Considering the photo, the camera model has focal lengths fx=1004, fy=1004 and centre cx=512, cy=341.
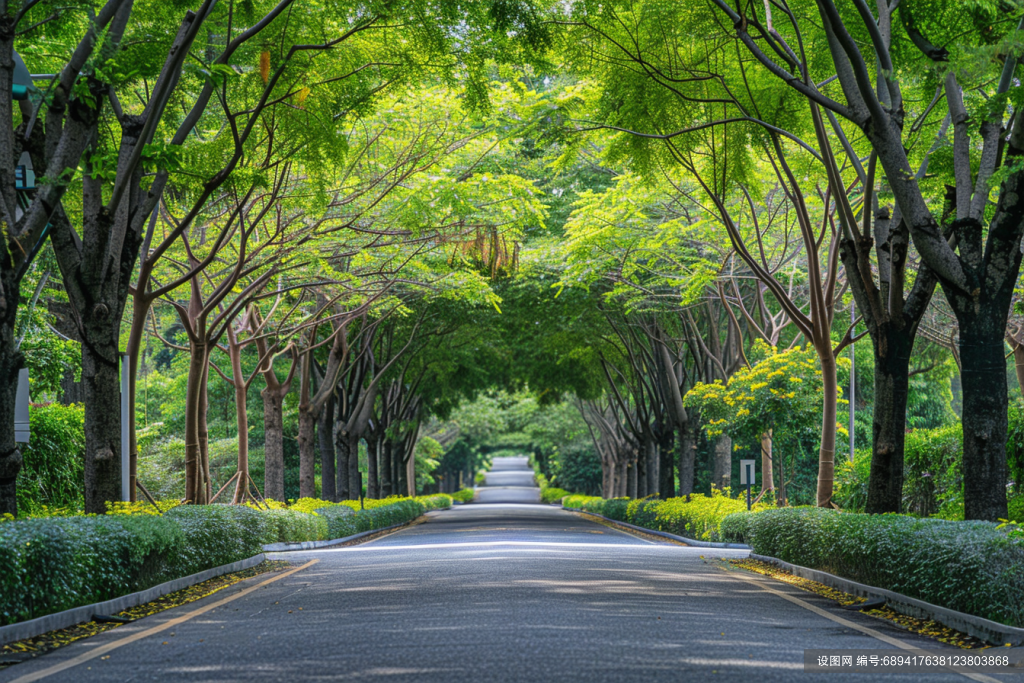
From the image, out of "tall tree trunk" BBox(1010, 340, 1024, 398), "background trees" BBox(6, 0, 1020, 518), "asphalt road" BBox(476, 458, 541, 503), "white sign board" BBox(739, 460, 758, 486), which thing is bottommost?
"asphalt road" BBox(476, 458, 541, 503)

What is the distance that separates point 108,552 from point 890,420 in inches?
377

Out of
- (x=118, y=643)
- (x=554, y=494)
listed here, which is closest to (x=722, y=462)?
(x=118, y=643)

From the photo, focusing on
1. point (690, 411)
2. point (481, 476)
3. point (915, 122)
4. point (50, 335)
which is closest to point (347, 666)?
point (915, 122)

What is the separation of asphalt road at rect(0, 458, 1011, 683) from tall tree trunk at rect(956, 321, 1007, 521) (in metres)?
2.05

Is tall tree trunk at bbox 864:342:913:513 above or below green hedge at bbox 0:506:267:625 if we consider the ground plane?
above

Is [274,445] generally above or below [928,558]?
above

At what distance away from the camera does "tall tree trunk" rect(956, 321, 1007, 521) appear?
10648 mm

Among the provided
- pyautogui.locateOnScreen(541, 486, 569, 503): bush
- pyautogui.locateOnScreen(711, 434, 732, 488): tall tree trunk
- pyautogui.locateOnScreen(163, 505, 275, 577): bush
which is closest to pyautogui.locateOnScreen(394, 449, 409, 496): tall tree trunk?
pyautogui.locateOnScreen(541, 486, 569, 503): bush

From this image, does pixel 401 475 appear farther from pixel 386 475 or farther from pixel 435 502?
pixel 386 475

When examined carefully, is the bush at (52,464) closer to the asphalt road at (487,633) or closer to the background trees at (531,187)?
the background trees at (531,187)

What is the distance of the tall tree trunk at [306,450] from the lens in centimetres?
2869

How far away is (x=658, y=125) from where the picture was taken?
15.0m

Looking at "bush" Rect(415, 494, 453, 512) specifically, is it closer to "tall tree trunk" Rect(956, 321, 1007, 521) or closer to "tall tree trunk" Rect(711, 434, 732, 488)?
"tall tree trunk" Rect(711, 434, 732, 488)

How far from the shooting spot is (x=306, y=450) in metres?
29.2
